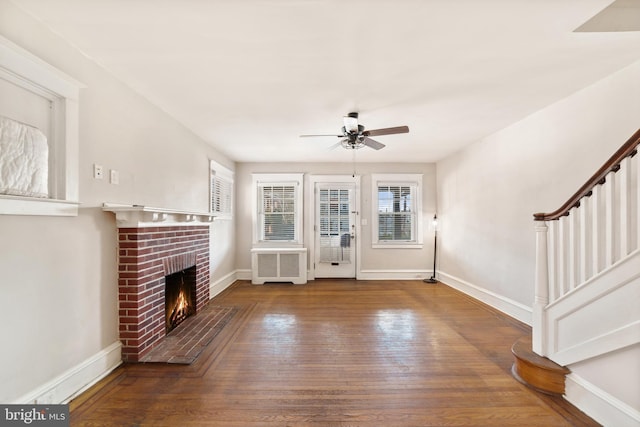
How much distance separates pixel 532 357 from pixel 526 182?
2030mm

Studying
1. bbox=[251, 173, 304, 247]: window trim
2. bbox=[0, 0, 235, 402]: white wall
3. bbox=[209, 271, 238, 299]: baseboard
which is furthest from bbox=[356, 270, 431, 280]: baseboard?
bbox=[0, 0, 235, 402]: white wall

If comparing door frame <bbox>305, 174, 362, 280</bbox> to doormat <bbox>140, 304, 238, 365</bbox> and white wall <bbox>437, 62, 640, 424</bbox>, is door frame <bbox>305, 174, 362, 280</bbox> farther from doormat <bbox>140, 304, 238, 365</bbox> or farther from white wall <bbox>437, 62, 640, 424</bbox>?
doormat <bbox>140, 304, 238, 365</bbox>

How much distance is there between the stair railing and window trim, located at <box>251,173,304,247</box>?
159 inches

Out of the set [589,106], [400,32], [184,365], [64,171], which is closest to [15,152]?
[64,171]

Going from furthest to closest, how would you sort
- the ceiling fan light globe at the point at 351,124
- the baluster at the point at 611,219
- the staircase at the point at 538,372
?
1. the ceiling fan light globe at the point at 351,124
2. the staircase at the point at 538,372
3. the baluster at the point at 611,219

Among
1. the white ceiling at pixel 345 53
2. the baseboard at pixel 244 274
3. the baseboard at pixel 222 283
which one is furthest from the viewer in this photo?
the baseboard at pixel 244 274

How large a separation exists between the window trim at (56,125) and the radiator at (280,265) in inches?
140

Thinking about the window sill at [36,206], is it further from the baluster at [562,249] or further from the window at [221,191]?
the baluster at [562,249]

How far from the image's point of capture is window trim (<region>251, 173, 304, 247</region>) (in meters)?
5.52

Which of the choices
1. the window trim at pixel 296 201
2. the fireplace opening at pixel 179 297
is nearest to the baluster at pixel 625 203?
the fireplace opening at pixel 179 297

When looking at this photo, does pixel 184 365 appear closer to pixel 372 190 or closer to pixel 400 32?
pixel 400 32

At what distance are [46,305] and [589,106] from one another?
4.61 metres

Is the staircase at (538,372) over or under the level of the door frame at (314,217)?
under

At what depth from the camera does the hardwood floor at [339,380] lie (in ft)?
5.67
